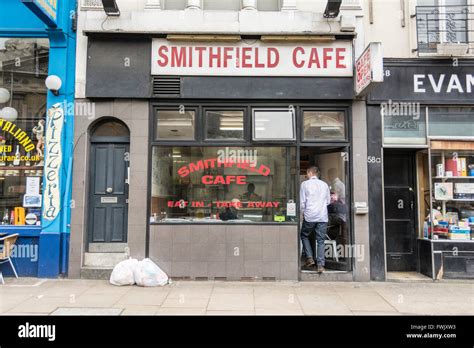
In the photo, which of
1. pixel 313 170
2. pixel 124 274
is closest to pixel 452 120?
pixel 313 170

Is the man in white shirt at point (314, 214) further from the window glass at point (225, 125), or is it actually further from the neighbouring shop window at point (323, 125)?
the window glass at point (225, 125)

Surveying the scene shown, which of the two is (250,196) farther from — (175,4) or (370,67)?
(175,4)

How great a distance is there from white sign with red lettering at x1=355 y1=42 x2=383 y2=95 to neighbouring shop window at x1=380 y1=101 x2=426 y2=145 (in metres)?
1.03

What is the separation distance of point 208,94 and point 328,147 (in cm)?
287

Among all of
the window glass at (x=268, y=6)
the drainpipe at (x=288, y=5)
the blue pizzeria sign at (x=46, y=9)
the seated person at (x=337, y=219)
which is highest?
the window glass at (x=268, y=6)

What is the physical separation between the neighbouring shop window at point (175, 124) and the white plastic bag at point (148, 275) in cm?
274

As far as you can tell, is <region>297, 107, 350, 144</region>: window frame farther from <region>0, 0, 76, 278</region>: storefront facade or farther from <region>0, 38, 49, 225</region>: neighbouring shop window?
<region>0, 38, 49, 225</region>: neighbouring shop window

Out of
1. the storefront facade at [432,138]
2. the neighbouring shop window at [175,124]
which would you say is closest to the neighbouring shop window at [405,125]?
the storefront facade at [432,138]

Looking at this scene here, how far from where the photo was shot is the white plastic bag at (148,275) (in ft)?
24.7

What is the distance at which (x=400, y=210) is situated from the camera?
898cm

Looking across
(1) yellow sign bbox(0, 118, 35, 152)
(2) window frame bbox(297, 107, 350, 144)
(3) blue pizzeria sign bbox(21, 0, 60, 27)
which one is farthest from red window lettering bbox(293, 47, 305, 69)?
(1) yellow sign bbox(0, 118, 35, 152)

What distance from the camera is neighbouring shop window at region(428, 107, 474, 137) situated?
8.59 metres
